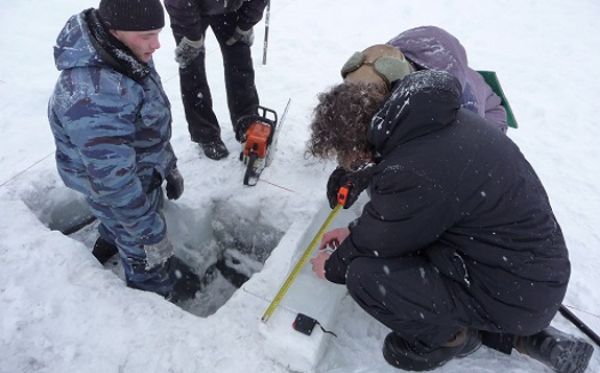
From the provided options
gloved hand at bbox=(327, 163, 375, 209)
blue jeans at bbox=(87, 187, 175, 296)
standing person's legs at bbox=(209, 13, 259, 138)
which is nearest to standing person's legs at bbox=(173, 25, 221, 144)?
standing person's legs at bbox=(209, 13, 259, 138)

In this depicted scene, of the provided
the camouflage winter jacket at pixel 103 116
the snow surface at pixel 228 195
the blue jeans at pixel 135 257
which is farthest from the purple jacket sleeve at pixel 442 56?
the blue jeans at pixel 135 257

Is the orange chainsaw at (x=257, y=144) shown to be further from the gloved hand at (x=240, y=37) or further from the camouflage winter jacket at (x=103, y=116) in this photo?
the camouflage winter jacket at (x=103, y=116)

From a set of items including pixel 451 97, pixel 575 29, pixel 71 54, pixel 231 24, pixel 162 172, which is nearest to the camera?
pixel 451 97

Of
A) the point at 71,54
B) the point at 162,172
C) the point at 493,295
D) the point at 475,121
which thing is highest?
the point at 475,121

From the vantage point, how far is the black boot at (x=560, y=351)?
7.13 feet

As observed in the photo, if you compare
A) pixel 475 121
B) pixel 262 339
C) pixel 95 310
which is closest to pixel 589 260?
pixel 475 121

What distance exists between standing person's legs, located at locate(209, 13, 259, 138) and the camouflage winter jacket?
4.10 ft

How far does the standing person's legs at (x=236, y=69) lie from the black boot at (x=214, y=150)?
0.20m

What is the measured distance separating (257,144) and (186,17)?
0.99m

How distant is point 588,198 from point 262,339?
3392 millimetres

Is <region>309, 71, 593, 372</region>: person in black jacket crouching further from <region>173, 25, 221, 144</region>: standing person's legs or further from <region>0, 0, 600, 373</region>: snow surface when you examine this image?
<region>173, 25, 221, 144</region>: standing person's legs

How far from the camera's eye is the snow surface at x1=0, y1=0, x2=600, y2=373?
214 centimetres

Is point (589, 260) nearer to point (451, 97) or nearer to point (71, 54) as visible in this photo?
point (451, 97)

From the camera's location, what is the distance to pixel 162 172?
2.59 metres
